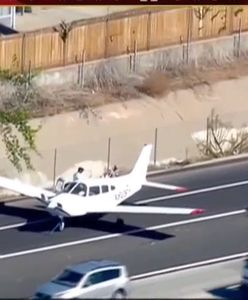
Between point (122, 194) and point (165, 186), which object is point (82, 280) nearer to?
point (122, 194)

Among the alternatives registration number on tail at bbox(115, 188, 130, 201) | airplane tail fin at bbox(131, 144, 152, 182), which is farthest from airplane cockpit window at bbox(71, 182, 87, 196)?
airplane tail fin at bbox(131, 144, 152, 182)

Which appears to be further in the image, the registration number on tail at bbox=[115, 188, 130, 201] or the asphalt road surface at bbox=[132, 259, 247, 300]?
the registration number on tail at bbox=[115, 188, 130, 201]

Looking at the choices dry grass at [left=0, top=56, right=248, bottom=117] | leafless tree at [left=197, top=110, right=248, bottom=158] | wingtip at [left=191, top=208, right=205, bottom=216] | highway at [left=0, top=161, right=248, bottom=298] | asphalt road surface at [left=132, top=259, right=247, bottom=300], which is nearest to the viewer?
asphalt road surface at [left=132, top=259, right=247, bottom=300]

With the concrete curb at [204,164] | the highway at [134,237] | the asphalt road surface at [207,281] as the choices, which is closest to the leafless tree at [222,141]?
the concrete curb at [204,164]

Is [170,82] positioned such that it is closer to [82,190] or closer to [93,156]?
[93,156]

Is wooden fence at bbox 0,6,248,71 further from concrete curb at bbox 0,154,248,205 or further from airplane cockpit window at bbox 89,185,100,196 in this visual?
airplane cockpit window at bbox 89,185,100,196
